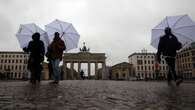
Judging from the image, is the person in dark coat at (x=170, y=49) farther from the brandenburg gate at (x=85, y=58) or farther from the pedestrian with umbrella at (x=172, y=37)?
the brandenburg gate at (x=85, y=58)

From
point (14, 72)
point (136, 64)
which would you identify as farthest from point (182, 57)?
point (14, 72)

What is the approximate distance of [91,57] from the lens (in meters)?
84.3

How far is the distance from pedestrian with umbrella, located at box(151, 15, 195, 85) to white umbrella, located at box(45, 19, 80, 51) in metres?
4.27

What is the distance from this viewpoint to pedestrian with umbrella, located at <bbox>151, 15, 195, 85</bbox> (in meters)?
8.93

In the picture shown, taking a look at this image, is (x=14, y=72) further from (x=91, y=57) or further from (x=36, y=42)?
(x=36, y=42)

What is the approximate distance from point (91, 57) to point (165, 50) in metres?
75.5

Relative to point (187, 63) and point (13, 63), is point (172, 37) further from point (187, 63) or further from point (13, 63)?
point (13, 63)

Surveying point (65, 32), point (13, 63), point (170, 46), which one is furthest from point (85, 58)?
point (170, 46)

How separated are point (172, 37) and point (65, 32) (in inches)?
225

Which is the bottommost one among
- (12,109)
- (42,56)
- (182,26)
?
(12,109)

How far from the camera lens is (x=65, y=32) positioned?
12242 mm

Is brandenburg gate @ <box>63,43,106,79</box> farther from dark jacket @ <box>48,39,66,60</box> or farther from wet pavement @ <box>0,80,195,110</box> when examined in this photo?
wet pavement @ <box>0,80,195,110</box>

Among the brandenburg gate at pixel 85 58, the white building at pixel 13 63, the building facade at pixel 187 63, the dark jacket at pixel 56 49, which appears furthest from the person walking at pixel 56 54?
the white building at pixel 13 63

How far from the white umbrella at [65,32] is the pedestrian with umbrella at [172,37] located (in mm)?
4270
